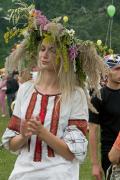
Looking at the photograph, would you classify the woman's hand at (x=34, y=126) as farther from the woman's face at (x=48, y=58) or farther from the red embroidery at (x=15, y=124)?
the woman's face at (x=48, y=58)

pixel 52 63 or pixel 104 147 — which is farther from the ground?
pixel 52 63

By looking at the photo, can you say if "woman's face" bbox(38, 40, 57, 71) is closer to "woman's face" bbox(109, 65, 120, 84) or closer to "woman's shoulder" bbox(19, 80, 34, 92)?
"woman's shoulder" bbox(19, 80, 34, 92)

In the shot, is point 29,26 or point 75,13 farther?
point 75,13

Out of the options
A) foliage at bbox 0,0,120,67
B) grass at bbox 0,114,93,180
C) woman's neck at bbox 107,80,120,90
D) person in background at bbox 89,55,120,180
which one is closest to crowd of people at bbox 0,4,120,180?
person in background at bbox 89,55,120,180

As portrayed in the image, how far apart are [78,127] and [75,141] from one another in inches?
4.5

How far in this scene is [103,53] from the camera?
4.97m

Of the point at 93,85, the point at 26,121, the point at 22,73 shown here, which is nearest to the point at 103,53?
A: the point at 93,85

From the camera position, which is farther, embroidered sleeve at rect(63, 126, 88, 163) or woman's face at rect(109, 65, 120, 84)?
woman's face at rect(109, 65, 120, 84)

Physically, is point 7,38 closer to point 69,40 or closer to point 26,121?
point 69,40

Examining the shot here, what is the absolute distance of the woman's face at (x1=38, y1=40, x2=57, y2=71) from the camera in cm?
456

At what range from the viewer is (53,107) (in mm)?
4480

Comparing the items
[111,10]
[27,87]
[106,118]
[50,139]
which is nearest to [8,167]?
[106,118]

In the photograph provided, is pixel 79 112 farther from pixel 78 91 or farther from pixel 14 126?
pixel 14 126

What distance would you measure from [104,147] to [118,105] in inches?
15.7
